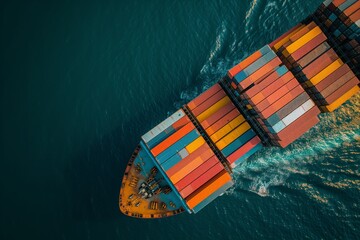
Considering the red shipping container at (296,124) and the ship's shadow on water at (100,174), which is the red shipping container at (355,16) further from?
the ship's shadow on water at (100,174)

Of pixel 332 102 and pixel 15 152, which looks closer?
pixel 332 102

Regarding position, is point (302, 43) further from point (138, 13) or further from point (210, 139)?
point (138, 13)

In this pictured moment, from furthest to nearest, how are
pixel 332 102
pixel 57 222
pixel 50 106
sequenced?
pixel 50 106, pixel 57 222, pixel 332 102

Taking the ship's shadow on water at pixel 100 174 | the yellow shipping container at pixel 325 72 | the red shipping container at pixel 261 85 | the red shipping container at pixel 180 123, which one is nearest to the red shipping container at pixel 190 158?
the red shipping container at pixel 180 123

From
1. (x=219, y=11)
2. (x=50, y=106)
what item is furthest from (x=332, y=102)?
(x=50, y=106)

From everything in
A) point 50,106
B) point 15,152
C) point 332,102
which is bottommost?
point 332,102

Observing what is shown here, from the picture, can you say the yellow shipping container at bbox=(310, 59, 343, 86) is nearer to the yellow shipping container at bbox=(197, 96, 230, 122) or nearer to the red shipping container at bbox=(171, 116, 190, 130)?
the yellow shipping container at bbox=(197, 96, 230, 122)
